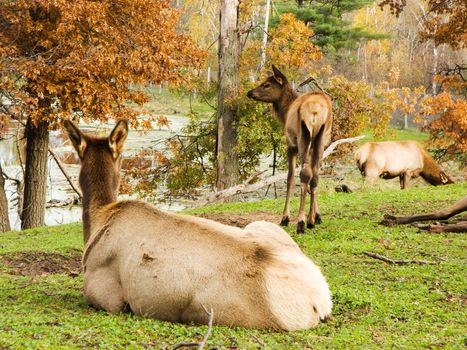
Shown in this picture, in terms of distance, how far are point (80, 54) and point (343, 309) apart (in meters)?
10.3

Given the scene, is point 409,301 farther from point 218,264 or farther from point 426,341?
point 218,264

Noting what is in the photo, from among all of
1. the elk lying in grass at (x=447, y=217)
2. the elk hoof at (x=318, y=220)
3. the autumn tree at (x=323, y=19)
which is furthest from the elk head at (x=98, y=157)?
the autumn tree at (x=323, y=19)

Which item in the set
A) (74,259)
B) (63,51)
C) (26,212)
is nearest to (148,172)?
(26,212)

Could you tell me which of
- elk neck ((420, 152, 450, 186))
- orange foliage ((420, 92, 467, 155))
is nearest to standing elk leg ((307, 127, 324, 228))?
elk neck ((420, 152, 450, 186))

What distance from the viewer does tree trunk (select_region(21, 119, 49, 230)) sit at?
1698 cm

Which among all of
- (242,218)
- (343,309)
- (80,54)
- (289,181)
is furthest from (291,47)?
(343,309)

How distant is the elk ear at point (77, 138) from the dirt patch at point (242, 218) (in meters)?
5.92

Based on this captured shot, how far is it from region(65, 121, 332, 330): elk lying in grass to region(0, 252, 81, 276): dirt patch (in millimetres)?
2772

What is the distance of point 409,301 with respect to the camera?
237 inches

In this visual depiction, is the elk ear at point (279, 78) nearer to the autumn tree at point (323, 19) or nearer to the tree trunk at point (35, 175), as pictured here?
the tree trunk at point (35, 175)

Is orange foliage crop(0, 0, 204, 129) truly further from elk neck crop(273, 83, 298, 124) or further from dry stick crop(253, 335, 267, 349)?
dry stick crop(253, 335, 267, 349)

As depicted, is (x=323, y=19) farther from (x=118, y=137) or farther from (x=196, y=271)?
(x=196, y=271)

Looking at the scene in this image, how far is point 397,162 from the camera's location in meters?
20.8

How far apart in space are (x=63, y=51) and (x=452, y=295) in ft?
35.2
